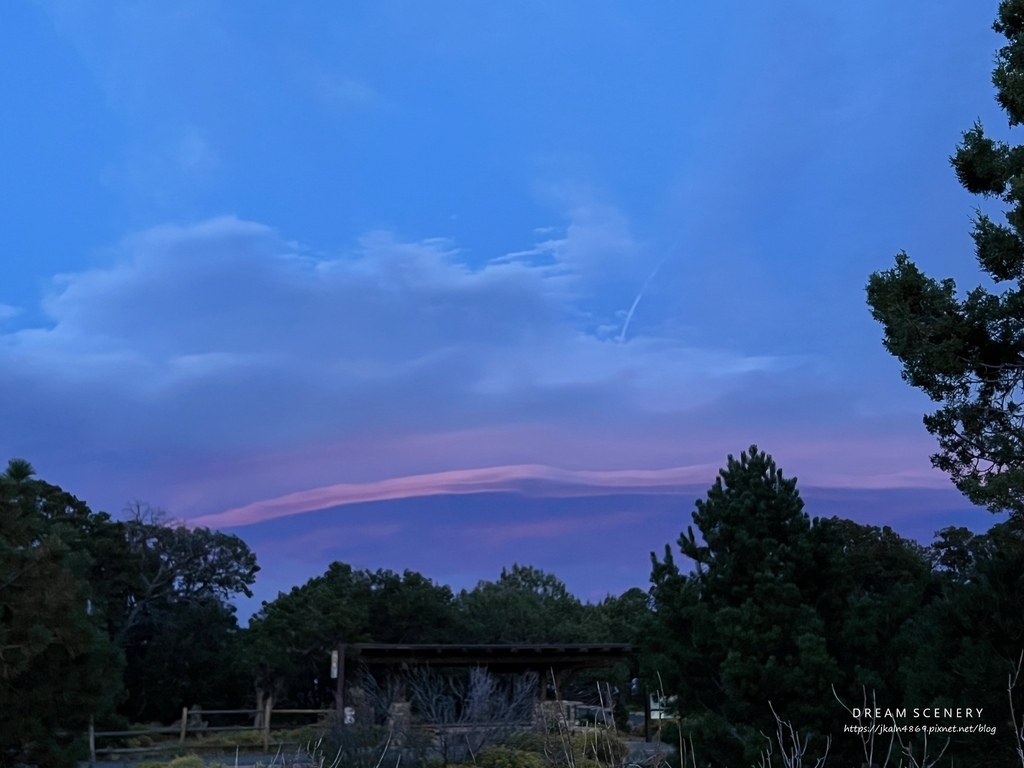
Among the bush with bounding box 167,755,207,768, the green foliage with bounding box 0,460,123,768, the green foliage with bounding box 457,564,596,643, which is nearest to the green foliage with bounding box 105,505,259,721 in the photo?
the green foliage with bounding box 457,564,596,643

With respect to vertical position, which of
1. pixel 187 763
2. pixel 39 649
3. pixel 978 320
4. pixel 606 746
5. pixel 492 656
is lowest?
pixel 187 763

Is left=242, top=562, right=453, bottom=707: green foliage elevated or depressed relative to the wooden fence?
elevated

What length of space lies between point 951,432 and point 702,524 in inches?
135

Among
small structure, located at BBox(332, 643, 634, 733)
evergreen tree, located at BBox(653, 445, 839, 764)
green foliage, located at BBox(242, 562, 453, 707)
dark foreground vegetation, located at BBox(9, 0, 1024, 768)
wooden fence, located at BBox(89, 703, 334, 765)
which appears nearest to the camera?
dark foreground vegetation, located at BBox(9, 0, 1024, 768)

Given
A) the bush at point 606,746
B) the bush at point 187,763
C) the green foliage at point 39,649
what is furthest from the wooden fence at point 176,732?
the green foliage at point 39,649

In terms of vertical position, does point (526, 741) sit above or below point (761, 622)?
below

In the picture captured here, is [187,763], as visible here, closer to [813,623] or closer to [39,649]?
[39,649]

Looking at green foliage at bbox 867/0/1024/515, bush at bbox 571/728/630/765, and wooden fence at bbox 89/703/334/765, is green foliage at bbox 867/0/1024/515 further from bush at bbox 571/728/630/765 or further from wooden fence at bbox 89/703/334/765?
wooden fence at bbox 89/703/334/765

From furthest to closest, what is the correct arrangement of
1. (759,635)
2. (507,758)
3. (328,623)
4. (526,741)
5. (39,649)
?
(328,623)
(526,741)
(507,758)
(39,649)
(759,635)

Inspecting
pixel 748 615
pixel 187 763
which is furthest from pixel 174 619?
pixel 748 615

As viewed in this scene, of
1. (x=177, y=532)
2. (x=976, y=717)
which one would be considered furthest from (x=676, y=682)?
(x=177, y=532)

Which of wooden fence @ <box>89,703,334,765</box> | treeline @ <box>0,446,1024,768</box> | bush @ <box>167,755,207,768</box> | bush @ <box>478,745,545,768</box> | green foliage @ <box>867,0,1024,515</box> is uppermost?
green foliage @ <box>867,0,1024,515</box>

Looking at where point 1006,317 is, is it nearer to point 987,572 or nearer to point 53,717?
point 987,572

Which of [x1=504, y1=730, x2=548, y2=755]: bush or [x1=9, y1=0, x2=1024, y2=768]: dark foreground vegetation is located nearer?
[x1=9, y1=0, x2=1024, y2=768]: dark foreground vegetation
